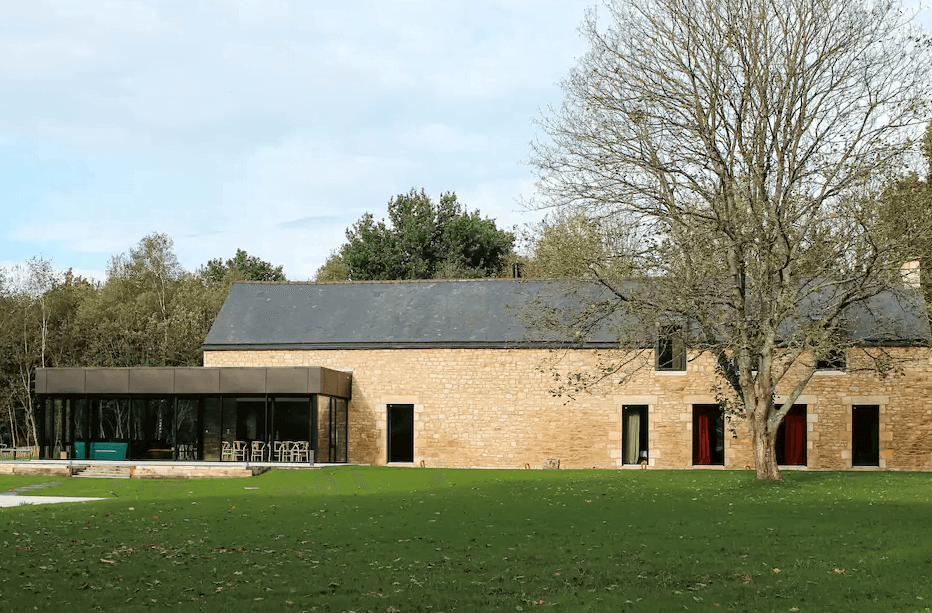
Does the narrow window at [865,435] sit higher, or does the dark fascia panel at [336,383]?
the dark fascia panel at [336,383]

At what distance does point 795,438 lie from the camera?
30.4m

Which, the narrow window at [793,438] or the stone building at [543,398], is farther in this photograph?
the narrow window at [793,438]

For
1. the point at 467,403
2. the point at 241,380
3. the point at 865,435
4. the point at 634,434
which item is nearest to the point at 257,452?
the point at 241,380

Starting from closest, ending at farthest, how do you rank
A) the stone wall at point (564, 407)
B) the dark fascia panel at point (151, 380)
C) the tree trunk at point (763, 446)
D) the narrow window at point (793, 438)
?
the tree trunk at point (763, 446), the stone wall at point (564, 407), the narrow window at point (793, 438), the dark fascia panel at point (151, 380)

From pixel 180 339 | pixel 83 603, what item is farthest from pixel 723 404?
pixel 180 339

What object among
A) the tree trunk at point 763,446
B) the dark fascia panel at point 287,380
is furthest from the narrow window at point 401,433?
the tree trunk at point 763,446

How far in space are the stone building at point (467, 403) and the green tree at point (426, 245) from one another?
19.4 metres

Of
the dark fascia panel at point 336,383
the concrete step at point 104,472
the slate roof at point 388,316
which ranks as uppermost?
the slate roof at point 388,316

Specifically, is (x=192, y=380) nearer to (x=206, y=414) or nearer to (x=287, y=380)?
(x=206, y=414)

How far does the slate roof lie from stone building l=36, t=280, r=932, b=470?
8cm

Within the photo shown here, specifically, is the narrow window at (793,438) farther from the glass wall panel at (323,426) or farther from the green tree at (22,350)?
→ the green tree at (22,350)

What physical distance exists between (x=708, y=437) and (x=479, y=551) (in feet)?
66.3

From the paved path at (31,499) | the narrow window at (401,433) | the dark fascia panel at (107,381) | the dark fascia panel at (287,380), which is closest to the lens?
the paved path at (31,499)

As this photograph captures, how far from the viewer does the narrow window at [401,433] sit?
3186 centimetres
